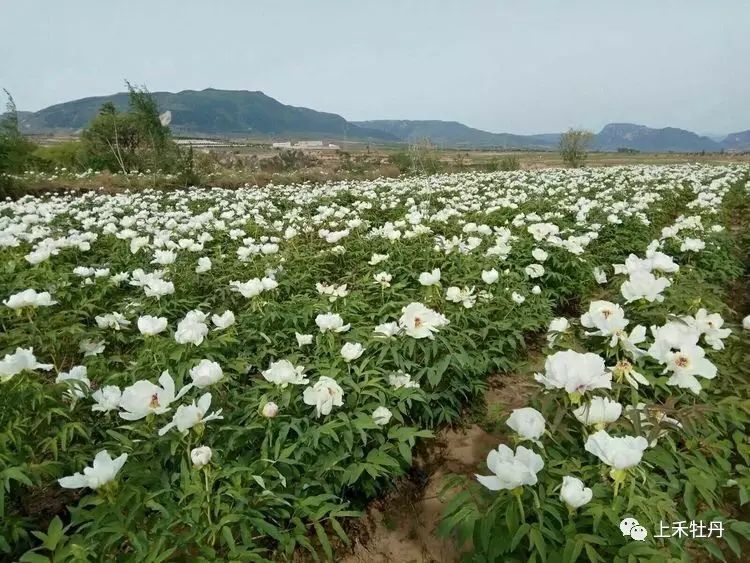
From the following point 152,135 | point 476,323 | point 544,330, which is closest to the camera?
point 476,323

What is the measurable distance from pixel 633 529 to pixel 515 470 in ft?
1.44

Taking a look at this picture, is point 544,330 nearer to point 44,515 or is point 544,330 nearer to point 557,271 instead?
point 557,271

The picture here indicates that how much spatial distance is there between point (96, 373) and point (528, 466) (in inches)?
96.7

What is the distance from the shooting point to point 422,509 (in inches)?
95.7

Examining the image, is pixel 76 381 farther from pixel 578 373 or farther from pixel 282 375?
pixel 578 373

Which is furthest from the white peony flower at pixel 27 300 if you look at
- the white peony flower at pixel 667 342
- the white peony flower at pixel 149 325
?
the white peony flower at pixel 667 342

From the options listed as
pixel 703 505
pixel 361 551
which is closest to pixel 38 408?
pixel 361 551

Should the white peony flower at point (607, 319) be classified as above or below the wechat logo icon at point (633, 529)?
above

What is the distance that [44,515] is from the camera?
204 cm

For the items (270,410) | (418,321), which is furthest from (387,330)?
(270,410)

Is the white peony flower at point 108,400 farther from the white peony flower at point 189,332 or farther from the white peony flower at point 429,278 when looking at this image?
the white peony flower at point 429,278

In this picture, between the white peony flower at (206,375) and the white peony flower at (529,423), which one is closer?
the white peony flower at (529,423)

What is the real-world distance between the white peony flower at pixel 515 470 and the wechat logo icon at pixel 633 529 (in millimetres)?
325

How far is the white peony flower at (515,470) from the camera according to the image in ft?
4.34
